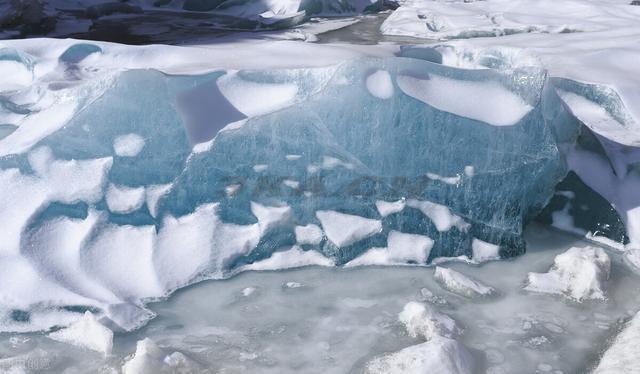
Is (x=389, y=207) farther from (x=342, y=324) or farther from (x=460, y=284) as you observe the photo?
(x=342, y=324)

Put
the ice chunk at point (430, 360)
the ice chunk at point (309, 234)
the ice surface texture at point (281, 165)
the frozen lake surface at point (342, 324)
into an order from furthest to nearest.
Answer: the ice chunk at point (309, 234) → the ice surface texture at point (281, 165) → the frozen lake surface at point (342, 324) → the ice chunk at point (430, 360)

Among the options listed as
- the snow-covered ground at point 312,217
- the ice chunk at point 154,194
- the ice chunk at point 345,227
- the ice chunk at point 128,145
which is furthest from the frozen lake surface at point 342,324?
the ice chunk at point 128,145

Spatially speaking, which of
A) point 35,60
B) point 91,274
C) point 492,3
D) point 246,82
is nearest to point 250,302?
point 91,274

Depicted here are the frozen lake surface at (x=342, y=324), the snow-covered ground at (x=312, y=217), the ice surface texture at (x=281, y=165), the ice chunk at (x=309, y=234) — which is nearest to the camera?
the frozen lake surface at (x=342, y=324)

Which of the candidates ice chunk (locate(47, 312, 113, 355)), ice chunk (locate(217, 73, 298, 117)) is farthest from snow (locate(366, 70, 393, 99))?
ice chunk (locate(47, 312, 113, 355))

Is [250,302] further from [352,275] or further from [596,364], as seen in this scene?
[596,364]

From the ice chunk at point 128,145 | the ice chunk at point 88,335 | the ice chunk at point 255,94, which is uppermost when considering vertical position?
the ice chunk at point 255,94

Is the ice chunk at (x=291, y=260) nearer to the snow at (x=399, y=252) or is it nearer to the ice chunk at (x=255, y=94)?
the snow at (x=399, y=252)
